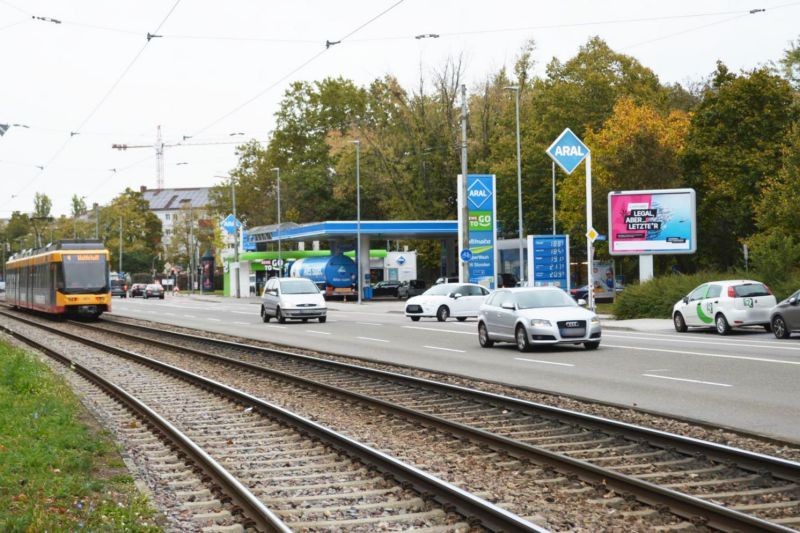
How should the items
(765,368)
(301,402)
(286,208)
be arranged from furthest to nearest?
1. (286,208)
2. (765,368)
3. (301,402)

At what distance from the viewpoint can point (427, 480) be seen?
8617 millimetres

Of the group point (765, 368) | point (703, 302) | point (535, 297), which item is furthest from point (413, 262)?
point (765, 368)

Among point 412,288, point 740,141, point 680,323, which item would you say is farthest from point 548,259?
point 412,288

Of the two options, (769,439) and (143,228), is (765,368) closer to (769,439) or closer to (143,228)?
(769,439)

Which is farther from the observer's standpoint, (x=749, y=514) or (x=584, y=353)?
(x=584, y=353)

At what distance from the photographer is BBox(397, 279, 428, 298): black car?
73188 millimetres

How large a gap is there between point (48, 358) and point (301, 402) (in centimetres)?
1214

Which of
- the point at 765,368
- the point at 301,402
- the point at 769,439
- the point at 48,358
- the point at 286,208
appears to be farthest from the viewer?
the point at 286,208

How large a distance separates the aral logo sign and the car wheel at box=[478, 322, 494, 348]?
875 inches

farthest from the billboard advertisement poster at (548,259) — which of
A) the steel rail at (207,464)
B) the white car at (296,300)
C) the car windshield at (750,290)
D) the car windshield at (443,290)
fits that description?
the steel rail at (207,464)

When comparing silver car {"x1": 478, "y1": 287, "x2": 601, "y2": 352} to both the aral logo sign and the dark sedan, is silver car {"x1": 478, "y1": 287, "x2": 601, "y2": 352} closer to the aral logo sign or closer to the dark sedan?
the aral logo sign

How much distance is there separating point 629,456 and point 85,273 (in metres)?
38.6

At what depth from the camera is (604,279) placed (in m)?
61.2

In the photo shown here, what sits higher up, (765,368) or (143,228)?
(143,228)
